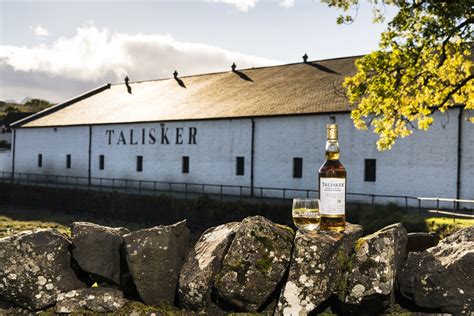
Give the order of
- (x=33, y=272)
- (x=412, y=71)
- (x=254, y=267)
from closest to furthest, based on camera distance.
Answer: (x=254, y=267), (x=33, y=272), (x=412, y=71)

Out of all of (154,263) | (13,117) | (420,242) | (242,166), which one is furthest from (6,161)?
(420,242)

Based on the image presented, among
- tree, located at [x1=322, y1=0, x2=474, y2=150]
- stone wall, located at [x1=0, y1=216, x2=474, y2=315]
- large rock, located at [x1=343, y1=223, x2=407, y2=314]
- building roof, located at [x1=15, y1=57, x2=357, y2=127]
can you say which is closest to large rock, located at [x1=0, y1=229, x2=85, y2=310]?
stone wall, located at [x1=0, y1=216, x2=474, y2=315]

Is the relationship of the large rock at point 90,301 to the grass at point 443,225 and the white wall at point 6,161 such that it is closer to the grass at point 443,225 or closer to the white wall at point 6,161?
the grass at point 443,225

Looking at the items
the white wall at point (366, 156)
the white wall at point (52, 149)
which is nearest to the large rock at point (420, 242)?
the white wall at point (366, 156)

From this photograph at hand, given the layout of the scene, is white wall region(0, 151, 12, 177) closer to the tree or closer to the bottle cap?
the tree

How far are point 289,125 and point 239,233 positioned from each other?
94.0ft

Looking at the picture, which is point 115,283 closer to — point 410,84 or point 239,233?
point 239,233

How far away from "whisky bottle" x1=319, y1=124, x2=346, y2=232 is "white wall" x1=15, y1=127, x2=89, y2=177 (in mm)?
43955

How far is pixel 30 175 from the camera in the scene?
52.7 metres

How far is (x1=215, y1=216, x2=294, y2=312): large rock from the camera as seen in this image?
176 inches

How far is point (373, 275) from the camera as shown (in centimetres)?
428

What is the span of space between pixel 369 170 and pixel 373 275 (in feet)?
86.5

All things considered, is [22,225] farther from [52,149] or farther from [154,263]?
[154,263]

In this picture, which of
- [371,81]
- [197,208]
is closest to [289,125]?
[197,208]
